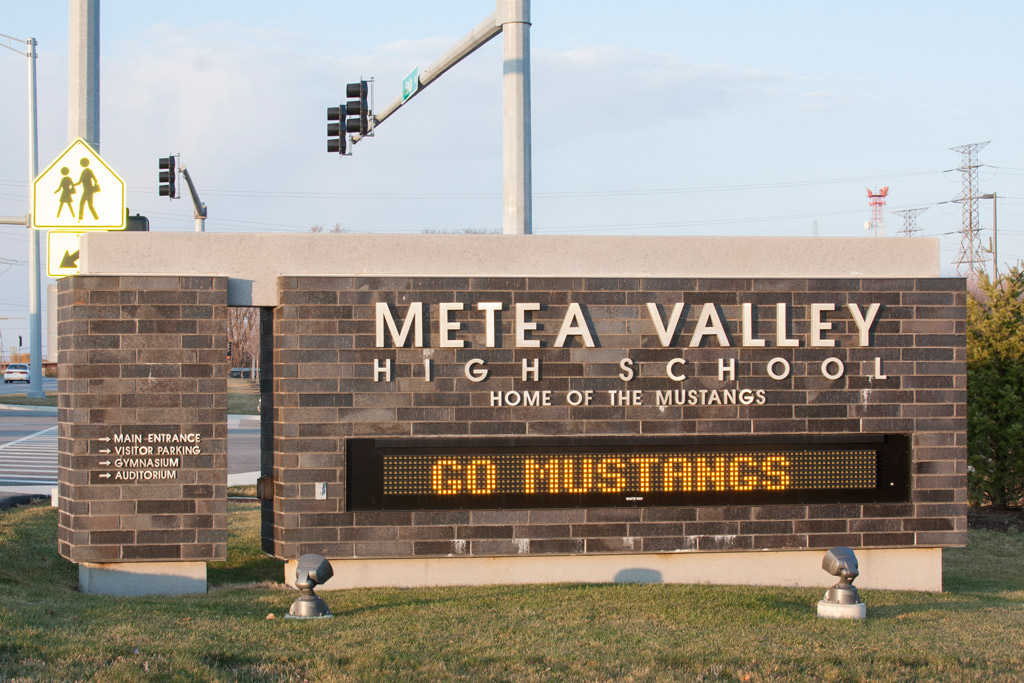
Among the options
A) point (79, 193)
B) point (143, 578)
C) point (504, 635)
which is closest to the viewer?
point (504, 635)

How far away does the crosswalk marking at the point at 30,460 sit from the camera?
2150 centimetres

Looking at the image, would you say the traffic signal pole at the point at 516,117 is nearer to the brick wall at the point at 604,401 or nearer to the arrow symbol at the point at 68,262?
the brick wall at the point at 604,401

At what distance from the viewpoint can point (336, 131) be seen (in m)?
17.4

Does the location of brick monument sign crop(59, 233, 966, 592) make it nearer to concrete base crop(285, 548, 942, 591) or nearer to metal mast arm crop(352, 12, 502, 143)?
concrete base crop(285, 548, 942, 591)

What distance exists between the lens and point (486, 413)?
11.0 meters

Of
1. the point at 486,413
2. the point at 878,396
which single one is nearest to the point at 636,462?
the point at 486,413

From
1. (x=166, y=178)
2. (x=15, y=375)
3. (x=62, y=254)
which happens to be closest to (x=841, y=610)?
(x=62, y=254)

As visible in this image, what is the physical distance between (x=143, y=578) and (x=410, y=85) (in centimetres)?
813

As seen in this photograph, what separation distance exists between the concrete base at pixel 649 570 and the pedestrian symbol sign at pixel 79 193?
506cm

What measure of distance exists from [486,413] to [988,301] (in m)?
11.1

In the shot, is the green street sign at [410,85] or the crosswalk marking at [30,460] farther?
the crosswalk marking at [30,460]

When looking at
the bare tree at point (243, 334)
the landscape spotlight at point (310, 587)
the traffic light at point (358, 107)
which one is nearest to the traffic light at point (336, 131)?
the traffic light at point (358, 107)

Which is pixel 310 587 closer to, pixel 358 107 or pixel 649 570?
pixel 649 570

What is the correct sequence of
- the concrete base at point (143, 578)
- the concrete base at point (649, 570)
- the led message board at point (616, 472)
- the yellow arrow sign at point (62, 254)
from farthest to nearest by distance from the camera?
the yellow arrow sign at point (62, 254), the concrete base at point (649, 570), the led message board at point (616, 472), the concrete base at point (143, 578)
